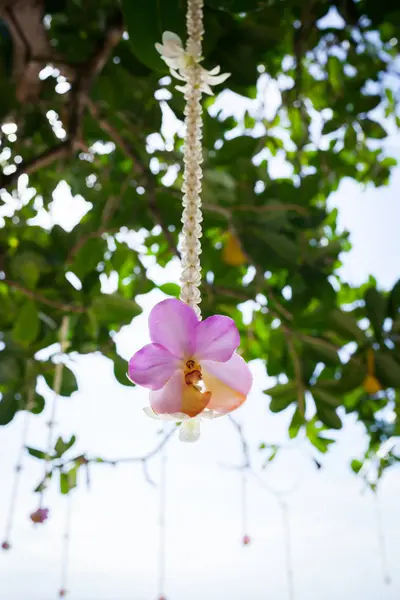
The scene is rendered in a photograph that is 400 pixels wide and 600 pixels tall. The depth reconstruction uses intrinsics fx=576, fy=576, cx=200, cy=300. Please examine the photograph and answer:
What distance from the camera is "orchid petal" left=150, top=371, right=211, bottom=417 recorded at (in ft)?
0.89

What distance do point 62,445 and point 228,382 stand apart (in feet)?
1.75

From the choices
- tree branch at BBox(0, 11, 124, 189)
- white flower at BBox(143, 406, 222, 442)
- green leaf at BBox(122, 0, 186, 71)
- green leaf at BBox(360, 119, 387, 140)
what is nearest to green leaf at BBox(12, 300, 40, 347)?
tree branch at BBox(0, 11, 124, 189)

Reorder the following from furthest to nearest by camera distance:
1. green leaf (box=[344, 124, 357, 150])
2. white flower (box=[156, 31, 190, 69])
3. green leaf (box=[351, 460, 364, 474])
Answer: green leaf (box=[351, 460, 364, 474])
green leaf (box=[344, 124, 357, 150])
white flower (box=[156, 31, 190, 69])

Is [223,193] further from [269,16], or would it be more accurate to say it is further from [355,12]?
[355,12]

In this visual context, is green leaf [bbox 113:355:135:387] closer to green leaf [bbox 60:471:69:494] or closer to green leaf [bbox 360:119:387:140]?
green leaf [bbox 60:471:69:494]

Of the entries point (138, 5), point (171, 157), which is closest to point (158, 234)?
point (171, 157)

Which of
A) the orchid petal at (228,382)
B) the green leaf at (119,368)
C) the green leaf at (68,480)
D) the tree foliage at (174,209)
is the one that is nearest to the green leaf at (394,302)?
the tree foliage at (174,209)

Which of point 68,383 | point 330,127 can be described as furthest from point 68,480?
point 330,127

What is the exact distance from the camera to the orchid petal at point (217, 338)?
27 cm

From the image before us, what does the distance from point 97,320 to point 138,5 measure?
19.4 inches

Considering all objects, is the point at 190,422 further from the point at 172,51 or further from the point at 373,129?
the point at 373,129

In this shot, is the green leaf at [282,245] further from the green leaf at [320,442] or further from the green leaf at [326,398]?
the green leaf at [320,442]

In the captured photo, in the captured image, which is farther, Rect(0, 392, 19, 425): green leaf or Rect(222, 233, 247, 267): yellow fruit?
Rect(222, 233, 247, 267): yellow fruit

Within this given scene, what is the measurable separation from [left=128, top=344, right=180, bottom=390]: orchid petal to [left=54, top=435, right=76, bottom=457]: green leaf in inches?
20.8
